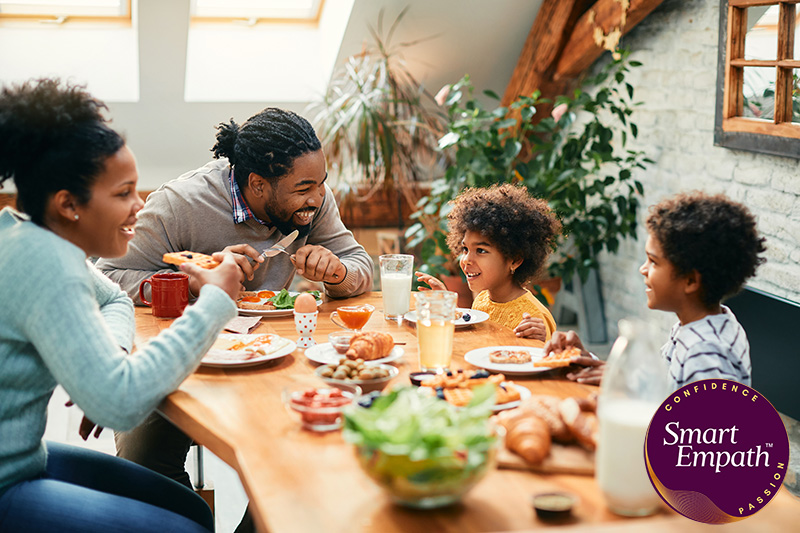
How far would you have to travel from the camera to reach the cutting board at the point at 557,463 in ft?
3.33

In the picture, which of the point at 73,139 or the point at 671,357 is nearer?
the point at 73,139

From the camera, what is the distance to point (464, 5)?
146 inches

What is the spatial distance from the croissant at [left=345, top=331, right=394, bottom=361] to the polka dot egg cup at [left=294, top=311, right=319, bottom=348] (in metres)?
0.15

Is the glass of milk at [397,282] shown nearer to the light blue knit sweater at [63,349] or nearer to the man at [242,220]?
the man at [242,220]

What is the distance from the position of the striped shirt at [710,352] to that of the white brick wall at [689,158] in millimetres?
1503

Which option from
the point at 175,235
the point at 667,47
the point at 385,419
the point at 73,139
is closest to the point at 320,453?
the point at 385,419

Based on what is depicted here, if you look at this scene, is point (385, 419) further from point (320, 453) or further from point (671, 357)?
point (671, 357)

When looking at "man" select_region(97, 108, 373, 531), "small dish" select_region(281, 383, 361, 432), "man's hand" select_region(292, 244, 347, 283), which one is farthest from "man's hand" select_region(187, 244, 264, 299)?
"small dish" select_region(281, 383, 361, 432)

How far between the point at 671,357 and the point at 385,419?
2.58 feet

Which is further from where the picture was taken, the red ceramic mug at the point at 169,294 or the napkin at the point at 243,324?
the red ceramic mug at the point at 169,294

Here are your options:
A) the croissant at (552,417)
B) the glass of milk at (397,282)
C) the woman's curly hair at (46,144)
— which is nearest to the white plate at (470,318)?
the glass of milk at (397,282)

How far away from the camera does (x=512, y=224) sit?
2.25 metres

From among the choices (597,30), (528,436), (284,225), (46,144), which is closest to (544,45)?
(597,30)

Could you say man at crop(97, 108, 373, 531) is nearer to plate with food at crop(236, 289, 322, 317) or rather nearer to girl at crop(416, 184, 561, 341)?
plate with food at crop(236, 289, 322, 317)
